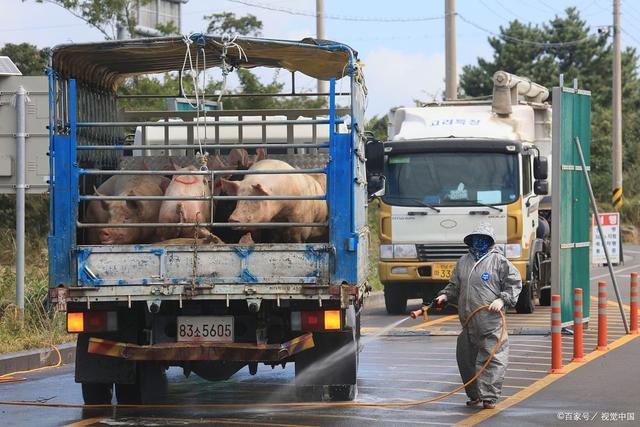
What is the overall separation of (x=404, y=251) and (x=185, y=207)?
10216mm

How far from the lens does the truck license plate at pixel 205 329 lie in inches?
402

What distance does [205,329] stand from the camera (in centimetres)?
1022

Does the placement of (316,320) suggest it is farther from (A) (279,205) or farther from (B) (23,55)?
(B) (23,55)

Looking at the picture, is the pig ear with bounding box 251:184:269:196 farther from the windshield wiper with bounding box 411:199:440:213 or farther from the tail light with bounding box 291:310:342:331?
the windshield wiper with bounding box 411:199:440:213

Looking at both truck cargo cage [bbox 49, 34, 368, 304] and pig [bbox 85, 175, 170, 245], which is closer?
truck cargo cage [bbox 49, 34, 368, 304]

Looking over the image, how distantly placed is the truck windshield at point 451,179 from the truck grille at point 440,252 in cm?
66

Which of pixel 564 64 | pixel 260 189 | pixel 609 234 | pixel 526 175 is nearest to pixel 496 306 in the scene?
pixel 260 189

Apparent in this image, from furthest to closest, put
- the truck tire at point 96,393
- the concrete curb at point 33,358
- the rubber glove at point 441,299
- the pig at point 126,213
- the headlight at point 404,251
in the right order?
1. the headlight at point 404,251
2. the concrete curb at point 33,358
3. the rubber glove at point 441,299
4. the truck tire at point 96,393
5. the pig at point 126,213

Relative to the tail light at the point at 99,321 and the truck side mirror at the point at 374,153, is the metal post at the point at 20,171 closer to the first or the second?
the truck side mirror at the point at 374,153

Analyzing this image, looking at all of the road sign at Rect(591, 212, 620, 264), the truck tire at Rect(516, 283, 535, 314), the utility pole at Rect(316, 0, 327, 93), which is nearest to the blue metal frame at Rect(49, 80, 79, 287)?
the truck tire at Rect(516, 283, 535, 314)

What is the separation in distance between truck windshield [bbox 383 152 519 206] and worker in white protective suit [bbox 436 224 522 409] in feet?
29.2

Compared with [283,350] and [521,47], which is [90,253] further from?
[521,47]

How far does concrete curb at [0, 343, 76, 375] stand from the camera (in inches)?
535

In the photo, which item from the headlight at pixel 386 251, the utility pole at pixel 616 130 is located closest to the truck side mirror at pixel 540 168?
the headlight at pixel 386 251
